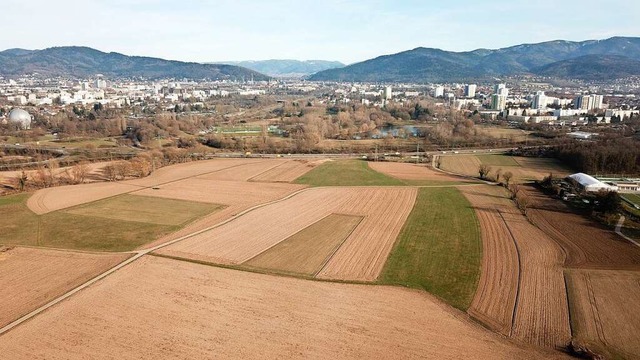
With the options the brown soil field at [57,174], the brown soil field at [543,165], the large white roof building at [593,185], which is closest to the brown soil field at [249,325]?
the large white roof building at [593,185]

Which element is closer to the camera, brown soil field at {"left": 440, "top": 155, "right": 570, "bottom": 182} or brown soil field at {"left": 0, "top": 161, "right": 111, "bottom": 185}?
brown soil field at {"left": 0, "top": 161, "right": 111, "bottom": 185}

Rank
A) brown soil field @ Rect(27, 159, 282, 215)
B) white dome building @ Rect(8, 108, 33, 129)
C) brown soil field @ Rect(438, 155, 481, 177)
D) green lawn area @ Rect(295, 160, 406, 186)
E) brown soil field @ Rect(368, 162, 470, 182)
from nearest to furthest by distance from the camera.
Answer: brown soil field @ Rect(27, 159, 282, 215)
green lawn area @ Rect(295, 160, 406, 186)
brown soil field @ Rect(368, 162, 470, 182)
brown soil field @ Rect(438, 155, 481, 177)
white dome building @ Rect(8, 108, 33, 129)

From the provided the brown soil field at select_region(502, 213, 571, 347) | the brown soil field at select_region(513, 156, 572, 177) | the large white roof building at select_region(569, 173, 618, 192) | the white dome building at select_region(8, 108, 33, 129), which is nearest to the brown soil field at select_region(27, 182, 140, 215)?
the brown soil field at select_region(502, 213, 571, 347)

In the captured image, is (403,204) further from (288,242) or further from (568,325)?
(568,325)

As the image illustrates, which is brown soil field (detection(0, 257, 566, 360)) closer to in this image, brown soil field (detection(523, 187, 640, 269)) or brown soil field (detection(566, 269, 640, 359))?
brown soil field (detection(566, 269, 640, 359))

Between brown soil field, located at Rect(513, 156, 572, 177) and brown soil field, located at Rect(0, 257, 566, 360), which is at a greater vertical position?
brown soil field, located at Rect(513, 156, 572, 177)

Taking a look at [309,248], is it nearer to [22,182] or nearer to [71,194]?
[71,194]

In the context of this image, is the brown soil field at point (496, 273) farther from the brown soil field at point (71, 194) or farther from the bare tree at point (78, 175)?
the bare tree at point (78, 175)
